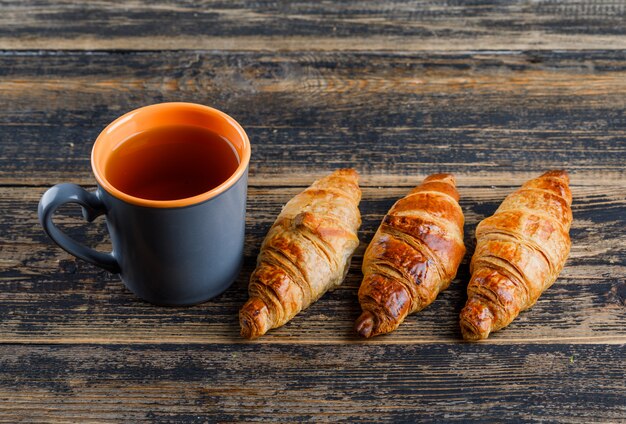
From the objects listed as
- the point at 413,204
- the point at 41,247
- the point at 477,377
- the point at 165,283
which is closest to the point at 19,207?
the point at 41,247

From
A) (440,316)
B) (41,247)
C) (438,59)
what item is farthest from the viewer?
(438,59)

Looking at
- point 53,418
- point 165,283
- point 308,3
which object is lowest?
point 53,418

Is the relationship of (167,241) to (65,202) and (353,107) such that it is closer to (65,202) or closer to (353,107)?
(65,202)

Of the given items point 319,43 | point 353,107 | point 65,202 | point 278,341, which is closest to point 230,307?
point 278,341

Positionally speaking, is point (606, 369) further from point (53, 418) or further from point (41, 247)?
point (41, 247)

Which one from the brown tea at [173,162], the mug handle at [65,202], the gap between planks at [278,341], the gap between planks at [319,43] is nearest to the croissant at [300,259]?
the gap between planks at [278,341]

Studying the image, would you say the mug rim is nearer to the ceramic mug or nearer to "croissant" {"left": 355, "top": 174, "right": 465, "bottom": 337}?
the ceramic mug
